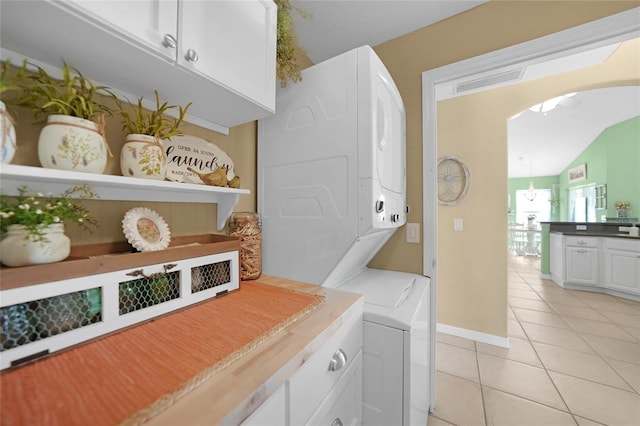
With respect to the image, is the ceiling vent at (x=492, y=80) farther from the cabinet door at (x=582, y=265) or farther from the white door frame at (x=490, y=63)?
the cabinet door at (x=582, y=265)

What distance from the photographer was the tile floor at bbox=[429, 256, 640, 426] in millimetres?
1616

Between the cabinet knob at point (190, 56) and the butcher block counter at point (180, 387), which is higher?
the cabinet knob at point (190, 56)

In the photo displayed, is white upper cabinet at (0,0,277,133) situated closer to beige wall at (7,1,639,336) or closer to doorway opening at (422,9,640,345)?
beige wall at (7,1,639,336)

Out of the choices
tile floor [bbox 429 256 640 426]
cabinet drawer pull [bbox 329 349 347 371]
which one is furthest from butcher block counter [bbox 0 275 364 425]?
tile floor [bbox 429 256 640 426]

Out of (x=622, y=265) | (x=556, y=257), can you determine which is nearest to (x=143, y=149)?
(x=622, y=265)

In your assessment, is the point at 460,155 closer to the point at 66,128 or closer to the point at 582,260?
the point at 66,128

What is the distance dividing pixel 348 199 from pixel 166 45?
Result: 87 cm

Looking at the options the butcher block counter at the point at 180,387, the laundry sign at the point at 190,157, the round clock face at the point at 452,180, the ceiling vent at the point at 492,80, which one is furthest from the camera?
the round clock face at the point at 452,180

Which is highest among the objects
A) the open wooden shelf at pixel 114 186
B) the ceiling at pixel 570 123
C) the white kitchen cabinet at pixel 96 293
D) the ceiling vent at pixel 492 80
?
the ceiling at pixel 570 123

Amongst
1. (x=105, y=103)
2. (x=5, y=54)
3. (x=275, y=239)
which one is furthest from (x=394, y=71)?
(x=5, y=54)

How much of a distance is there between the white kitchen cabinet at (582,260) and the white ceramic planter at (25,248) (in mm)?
6250

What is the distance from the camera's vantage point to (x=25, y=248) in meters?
0.59

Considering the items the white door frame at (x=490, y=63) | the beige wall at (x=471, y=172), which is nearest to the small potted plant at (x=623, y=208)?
the beige wall at (x=471, y=172)

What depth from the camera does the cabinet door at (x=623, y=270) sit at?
11.8ft
